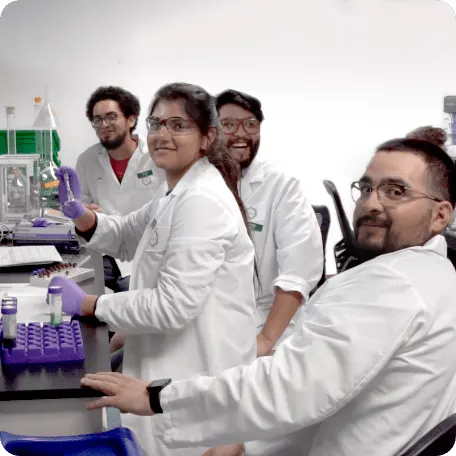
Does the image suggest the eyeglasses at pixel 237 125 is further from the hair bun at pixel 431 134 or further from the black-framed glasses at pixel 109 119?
the black-framed glasses at pixel 109 119

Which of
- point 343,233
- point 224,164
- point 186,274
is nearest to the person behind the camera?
point 186,274

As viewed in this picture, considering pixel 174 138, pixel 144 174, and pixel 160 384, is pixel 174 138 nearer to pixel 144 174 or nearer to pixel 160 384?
pixel 160 384

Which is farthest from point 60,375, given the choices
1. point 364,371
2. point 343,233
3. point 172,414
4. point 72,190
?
point 343,233

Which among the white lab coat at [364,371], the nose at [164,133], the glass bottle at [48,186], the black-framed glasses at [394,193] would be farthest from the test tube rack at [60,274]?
the glass bottle at [48,186]

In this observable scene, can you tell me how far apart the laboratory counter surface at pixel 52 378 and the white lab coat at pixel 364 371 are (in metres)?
0.27

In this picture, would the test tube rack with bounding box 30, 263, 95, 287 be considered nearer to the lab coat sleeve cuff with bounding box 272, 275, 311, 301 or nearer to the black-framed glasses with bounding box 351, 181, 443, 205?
the lab coat sleeve cuff with bounding box 272, 275, 311, 301

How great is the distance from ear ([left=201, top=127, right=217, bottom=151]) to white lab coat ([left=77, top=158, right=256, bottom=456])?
0.05 m

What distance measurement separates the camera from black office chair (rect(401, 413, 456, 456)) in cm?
90

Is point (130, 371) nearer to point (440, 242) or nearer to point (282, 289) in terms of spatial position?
point (282, 289)

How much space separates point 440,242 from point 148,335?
790 millimetres

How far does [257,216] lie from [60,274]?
27.0 inches

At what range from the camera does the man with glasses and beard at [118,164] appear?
3.32 metres

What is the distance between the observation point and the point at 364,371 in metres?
0.97

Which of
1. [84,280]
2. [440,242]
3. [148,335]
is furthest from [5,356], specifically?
[440,242]
